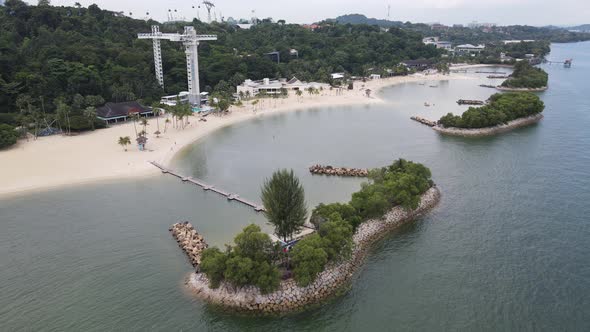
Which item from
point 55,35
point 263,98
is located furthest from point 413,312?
point 55,35

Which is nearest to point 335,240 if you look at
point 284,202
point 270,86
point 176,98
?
point 284,202

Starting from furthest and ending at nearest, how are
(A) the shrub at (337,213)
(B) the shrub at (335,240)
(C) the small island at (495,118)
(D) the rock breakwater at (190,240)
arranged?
Result: (C) the small island at (495,118)
(A) the shrub at (337,213)
(D) the rock breakwater at (190,240)
(B) the shrub at (335,240)

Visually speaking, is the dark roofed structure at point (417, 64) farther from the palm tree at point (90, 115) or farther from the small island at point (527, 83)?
the palm tree at point (90, 115)

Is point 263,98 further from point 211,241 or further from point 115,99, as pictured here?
point 211,241

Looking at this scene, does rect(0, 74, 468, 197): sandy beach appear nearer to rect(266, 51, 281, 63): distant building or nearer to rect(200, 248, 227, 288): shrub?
rect(200, 248, 227, 288): shrub

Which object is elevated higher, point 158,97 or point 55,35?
point 55,35

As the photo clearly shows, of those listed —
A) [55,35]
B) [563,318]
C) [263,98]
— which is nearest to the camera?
[563,318]

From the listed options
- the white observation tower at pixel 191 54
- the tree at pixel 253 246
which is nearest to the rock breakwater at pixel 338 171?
the tree at pixel 253 246
